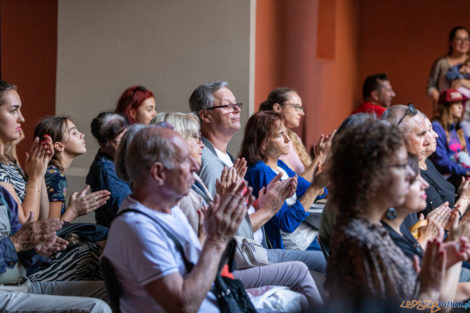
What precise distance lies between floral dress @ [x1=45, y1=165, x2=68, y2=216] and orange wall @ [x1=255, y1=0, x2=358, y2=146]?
2037 mm

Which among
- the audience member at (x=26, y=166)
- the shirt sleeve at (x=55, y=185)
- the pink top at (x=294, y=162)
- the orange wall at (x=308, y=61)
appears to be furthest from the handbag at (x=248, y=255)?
the orange wall at (x=308, y=61)

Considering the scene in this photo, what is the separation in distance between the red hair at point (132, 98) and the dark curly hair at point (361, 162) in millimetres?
2926

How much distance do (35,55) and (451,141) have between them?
4.28 m

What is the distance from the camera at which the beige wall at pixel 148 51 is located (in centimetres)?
475

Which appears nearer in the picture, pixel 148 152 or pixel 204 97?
pixel 148 152

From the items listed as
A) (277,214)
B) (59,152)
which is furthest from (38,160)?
(277,214)

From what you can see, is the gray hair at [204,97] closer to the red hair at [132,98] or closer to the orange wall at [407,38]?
the red hair at [132,98]

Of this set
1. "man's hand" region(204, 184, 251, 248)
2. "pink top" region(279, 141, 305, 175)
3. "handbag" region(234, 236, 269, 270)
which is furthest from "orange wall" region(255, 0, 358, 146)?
"man's hand" region(204, 184, 251, 248)

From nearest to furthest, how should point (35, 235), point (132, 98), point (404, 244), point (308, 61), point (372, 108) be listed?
point (404, 244) < point (35, 235) < point (132, 98) < point (308, 61) < point (372, 108)

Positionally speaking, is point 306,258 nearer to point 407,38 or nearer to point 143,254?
point 143,254

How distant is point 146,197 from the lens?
1.85 m

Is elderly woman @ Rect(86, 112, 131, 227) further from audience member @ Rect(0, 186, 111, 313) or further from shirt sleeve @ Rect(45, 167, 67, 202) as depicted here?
audience member @ Rect(0, 186, 111, 313)

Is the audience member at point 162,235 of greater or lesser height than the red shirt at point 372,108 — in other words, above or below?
below

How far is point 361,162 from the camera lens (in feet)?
5.98
